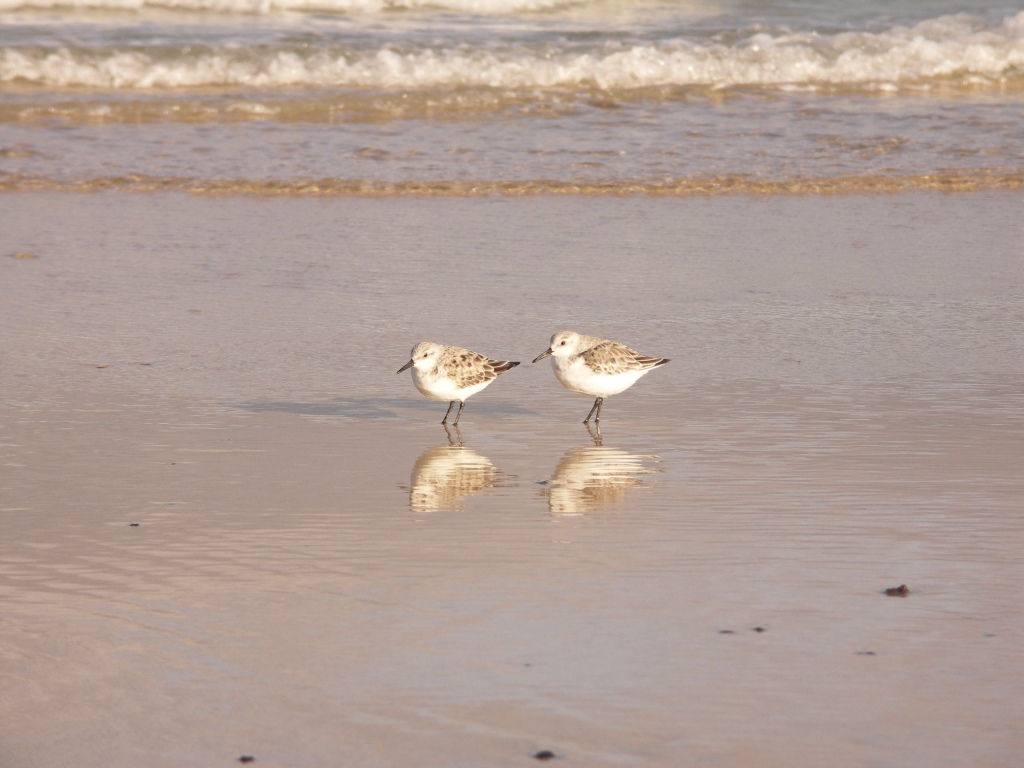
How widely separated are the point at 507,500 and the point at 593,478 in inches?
18.7

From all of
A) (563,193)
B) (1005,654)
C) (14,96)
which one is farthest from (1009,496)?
(14,96)

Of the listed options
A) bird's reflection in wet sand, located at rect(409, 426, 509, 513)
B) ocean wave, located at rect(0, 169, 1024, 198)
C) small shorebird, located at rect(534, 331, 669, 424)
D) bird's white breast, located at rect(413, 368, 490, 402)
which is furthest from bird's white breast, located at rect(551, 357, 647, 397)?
ocean wave, located at rect(0, 169, 1024, 198)

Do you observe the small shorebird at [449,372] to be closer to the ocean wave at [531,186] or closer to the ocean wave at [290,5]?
the ocean wave at [531,186]

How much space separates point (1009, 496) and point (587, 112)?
9955mm

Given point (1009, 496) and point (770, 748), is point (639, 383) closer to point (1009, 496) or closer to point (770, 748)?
point (1009, 496)

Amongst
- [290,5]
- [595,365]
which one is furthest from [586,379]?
[290,5]

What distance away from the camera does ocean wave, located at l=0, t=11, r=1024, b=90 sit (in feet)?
52.6

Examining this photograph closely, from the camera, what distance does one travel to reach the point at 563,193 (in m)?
11.2

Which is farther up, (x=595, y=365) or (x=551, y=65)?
(x=551, y=65)

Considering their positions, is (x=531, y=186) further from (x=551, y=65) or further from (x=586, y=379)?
(x=551, y=65)

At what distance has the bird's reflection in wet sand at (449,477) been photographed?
521 centimetres

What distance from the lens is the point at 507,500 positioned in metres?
5.21

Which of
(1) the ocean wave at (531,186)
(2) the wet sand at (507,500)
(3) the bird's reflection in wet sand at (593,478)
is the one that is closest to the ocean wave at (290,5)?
(1) the ocean wave at (531,186)

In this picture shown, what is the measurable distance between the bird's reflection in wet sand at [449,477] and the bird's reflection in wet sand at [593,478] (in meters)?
0.25
